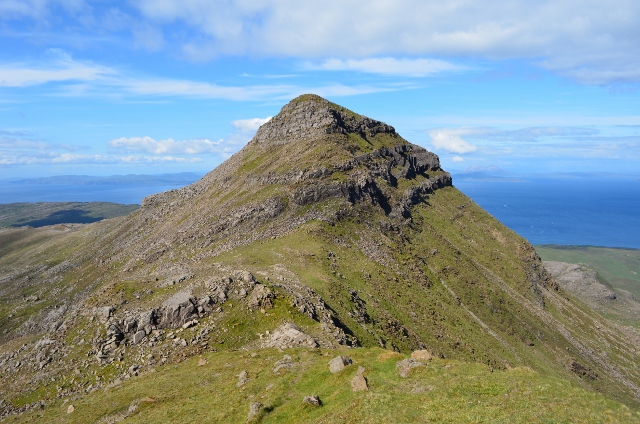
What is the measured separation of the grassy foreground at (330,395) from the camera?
82.6ft

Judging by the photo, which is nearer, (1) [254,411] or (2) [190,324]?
(1) [254,411]

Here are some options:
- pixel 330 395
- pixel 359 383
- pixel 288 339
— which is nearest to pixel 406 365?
pixel 359 383

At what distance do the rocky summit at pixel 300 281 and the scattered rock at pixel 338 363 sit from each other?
3.70 meters

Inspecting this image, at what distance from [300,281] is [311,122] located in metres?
94.2

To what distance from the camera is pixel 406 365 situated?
32.8 meters

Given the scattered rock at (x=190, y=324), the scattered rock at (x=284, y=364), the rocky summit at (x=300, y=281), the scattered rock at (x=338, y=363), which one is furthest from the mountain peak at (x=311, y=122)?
the scattered rock at (x=338, y=363)

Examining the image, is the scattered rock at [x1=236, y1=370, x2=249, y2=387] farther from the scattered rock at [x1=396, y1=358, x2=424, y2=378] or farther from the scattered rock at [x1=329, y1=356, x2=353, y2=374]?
the scattered rock at [x1=396, y1=358, x2=424, y2=378]

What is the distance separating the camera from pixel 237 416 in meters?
30.8

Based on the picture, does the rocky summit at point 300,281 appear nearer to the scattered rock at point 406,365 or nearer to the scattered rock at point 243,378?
the scattered rock at point 406,365

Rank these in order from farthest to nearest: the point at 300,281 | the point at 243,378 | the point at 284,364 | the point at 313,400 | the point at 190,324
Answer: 1. the point at 300,281
2. the point at 190,324
3. the point at 284,364
4. the point at 243,378
5. the point at 313,400

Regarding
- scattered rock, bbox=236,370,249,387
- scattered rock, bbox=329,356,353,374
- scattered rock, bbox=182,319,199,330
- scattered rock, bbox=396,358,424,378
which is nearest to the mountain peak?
scattered rock, bbox=182,319,199,330

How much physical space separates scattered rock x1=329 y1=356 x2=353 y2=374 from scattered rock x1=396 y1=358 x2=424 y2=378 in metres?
4.84

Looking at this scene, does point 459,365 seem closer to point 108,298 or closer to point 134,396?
point 134,396

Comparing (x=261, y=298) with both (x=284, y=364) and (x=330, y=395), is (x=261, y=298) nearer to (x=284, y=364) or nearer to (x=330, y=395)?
(x=284, y=364)
